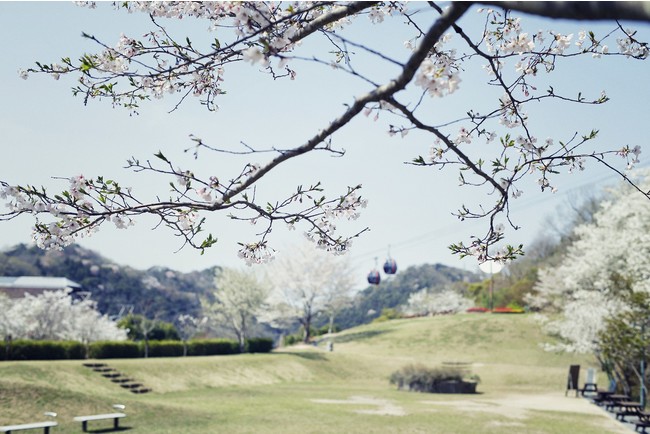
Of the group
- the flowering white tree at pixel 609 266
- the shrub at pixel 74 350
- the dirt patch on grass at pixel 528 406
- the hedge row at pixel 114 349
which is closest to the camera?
the dirt patch on grass at pixel 528 406

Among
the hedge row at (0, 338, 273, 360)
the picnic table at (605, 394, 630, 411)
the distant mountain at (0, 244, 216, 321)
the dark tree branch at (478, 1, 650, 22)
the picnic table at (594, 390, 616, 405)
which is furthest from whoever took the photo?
the distant mountain at (0, 244, 216, 321)

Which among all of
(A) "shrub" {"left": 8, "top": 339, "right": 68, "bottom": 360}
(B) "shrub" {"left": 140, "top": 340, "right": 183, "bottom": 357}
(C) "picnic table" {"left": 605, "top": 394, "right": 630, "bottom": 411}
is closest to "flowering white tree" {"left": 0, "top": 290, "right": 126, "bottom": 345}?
(B) "shrub" {"left": 140, "top": 340, "right": 183, "bottom": 357}

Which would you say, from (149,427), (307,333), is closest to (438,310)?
(307,333)

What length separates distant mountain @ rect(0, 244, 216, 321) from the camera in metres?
80.9

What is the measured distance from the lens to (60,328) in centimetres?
3634

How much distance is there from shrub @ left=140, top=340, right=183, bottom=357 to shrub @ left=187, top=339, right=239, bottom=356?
27.9 inches

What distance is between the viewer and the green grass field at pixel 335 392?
1630 cm

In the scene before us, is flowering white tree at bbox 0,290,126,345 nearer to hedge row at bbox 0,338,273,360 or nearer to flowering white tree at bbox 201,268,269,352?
hedge row at bbox 0,338,273,360

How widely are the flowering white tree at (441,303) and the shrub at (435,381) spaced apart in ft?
107

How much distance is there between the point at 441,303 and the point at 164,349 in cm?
3789

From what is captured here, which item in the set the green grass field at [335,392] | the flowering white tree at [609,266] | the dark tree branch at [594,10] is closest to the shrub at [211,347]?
the green grass field at [335,392]

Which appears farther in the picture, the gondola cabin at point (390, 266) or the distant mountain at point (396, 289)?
the distant mountain at point (396, 289)

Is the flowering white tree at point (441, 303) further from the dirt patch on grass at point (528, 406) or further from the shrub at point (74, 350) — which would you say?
the shrub at point (74, 350)

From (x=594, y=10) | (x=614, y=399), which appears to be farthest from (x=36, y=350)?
(x=594, y=10)
